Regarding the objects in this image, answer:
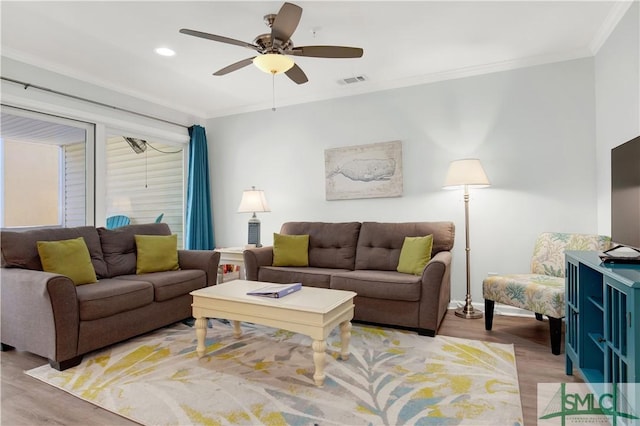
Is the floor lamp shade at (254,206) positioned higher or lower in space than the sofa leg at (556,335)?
higher

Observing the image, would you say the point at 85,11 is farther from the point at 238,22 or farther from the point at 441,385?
the point at 441,385

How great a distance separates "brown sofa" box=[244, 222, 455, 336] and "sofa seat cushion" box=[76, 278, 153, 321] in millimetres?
1094

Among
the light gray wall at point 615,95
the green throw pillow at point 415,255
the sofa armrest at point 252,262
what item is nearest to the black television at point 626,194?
the light gray wall at point 615,95

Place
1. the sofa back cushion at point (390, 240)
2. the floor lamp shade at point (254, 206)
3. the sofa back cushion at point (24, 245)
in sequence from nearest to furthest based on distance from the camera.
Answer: the sofa back cushion at point (24, 245) < the sofa back cushion at point (390, 240) < the floor lamp shade at point (254, 206)

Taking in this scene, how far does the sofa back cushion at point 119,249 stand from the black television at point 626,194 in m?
3.86

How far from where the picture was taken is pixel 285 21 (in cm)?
223

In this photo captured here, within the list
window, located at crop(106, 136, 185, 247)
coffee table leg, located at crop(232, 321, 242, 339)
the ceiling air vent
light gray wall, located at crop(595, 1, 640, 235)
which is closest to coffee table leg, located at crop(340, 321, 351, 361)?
coffee table leg, located at crop(232, 321, 242, 339)

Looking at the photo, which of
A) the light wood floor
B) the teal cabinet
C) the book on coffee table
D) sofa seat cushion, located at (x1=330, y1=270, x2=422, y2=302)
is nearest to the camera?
the teal cabinet

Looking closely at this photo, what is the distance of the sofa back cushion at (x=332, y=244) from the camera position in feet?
12.6

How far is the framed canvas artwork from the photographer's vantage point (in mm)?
4098

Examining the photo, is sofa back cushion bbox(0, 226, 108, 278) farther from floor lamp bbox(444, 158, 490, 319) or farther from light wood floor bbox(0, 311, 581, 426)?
floor lamp bbox(444, 158, 490, 319)

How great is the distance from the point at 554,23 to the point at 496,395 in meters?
2.81

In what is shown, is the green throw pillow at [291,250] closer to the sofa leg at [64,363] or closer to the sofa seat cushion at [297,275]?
the sofa seat cushion at [297,275]

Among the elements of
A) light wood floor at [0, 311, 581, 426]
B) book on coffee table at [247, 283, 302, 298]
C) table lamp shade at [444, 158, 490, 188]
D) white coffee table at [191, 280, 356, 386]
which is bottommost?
light wood floor at [0, 311, 581, 426]
